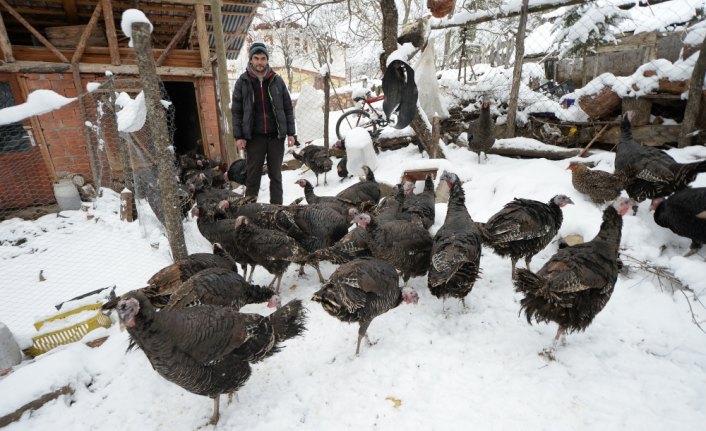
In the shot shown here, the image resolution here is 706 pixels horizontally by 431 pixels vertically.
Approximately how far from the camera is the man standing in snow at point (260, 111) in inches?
222

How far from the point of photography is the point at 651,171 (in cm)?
425

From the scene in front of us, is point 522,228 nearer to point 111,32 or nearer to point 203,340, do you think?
point 203,340

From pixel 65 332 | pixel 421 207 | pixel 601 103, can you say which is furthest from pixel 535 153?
pixel 65 332

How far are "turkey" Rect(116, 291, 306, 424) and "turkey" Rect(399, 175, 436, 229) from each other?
8.19 ft

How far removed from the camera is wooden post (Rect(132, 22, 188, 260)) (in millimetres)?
3227

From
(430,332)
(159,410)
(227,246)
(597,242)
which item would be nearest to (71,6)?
(227,246)

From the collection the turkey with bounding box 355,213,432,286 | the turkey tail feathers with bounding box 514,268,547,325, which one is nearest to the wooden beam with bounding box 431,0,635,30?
the turkey with bounding box 355,213,432,286

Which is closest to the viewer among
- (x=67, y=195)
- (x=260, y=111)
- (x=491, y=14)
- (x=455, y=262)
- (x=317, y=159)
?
(x=455, y=262)

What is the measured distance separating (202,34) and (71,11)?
10.2ft

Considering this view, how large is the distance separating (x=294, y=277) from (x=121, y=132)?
14.3ft

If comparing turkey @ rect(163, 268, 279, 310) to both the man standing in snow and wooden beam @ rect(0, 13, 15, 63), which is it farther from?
wooden beam @ rect(0, 13, 15, 63)

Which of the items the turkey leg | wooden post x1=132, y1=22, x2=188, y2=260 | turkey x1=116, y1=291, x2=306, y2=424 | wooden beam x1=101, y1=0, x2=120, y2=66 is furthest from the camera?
wooden beam x1=101, y1=0, x2=120, y2=66

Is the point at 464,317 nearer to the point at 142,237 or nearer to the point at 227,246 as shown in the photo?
the point at 227,246

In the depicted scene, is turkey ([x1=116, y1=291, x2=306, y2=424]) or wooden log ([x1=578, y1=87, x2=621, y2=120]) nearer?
turkey ([x1=116, y1=291, x2=306, y2=424])
